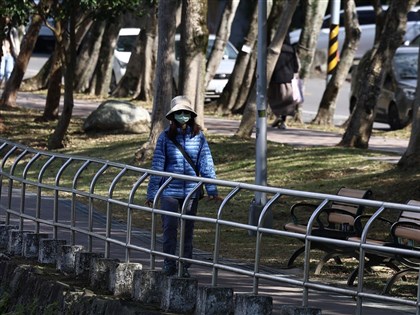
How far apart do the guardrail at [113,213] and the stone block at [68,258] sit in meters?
0.14

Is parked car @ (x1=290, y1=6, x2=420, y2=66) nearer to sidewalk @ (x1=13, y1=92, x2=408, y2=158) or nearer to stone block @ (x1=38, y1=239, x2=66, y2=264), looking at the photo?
sidewalk @ (x1=13, y1=92, x2=408, y2=158)

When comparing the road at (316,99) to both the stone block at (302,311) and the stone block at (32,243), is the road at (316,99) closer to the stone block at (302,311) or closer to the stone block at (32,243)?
the stone block at (32,243)

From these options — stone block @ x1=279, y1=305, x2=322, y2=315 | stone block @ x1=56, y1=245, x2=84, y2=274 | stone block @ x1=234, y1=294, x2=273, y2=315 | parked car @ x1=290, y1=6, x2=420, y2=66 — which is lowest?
stone block @ x1=56, y1=245, x2=84, y2=274

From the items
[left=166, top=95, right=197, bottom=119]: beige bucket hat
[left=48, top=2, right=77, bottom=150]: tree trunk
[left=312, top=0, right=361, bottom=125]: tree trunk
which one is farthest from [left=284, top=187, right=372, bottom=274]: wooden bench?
[left=312, top=0, right=361, bottom=125]: tree trunk

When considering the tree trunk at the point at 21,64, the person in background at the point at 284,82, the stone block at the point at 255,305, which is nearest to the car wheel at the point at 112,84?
the tree trunk at the point at 21,64

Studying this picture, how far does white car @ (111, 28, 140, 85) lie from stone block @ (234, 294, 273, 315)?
28.1 meters

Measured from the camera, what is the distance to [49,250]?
12.9 m

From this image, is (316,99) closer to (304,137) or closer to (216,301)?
(304,137)

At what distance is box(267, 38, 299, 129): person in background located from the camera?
24.0 meters

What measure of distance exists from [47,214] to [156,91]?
9219 millimetres

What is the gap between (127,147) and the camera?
945 inches

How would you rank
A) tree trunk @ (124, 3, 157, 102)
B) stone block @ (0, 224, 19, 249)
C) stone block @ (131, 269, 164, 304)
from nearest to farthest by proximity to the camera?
stone block @ (131, 269, 164, 304) < stone block @ (0, 224, 19, 249) < tree trunk @ (124, 3, 157, 102)

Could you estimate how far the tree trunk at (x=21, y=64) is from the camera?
31.3 m

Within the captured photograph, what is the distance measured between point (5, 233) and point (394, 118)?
15280 millimetres
